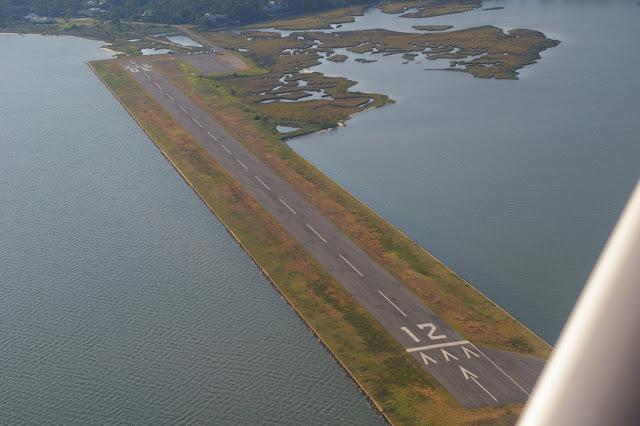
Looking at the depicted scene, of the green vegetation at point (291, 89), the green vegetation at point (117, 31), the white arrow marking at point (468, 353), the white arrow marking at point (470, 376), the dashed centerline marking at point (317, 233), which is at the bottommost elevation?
the green vegetation at point (117, 31)

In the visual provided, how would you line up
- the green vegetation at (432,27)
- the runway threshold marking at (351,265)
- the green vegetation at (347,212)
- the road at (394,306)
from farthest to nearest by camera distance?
the green vegetation at (432,27)
the runway threshold marking at (351,265)
the green vegetation at (347,212)
the road at (394,306)

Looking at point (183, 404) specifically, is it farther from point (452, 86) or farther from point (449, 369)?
point (452, 86)

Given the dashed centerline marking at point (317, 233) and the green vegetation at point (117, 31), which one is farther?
the green vegetation at point (117, 31)

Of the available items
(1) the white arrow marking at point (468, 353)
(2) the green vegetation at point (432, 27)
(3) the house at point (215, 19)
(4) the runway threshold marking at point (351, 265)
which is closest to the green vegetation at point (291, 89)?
(2) the green vegetation at point (432, 27)

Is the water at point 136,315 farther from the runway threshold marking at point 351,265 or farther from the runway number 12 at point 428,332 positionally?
the runway threshold marking at point 351,265

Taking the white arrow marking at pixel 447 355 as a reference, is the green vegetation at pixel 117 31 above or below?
below

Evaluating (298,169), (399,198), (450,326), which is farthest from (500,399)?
(298,169)

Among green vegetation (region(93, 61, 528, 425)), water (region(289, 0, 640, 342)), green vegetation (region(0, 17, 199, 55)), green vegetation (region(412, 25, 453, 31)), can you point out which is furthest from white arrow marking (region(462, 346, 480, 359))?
green vegetation (region(412, 25, 453, 31))

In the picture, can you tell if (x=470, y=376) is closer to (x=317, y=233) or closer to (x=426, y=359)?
(x=426, y=359)

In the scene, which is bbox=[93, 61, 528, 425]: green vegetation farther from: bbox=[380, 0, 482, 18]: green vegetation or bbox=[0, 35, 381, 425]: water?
bbox=[380, 0, 482, 18]: green vegetation

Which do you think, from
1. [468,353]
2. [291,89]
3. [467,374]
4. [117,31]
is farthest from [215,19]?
[467,374]
